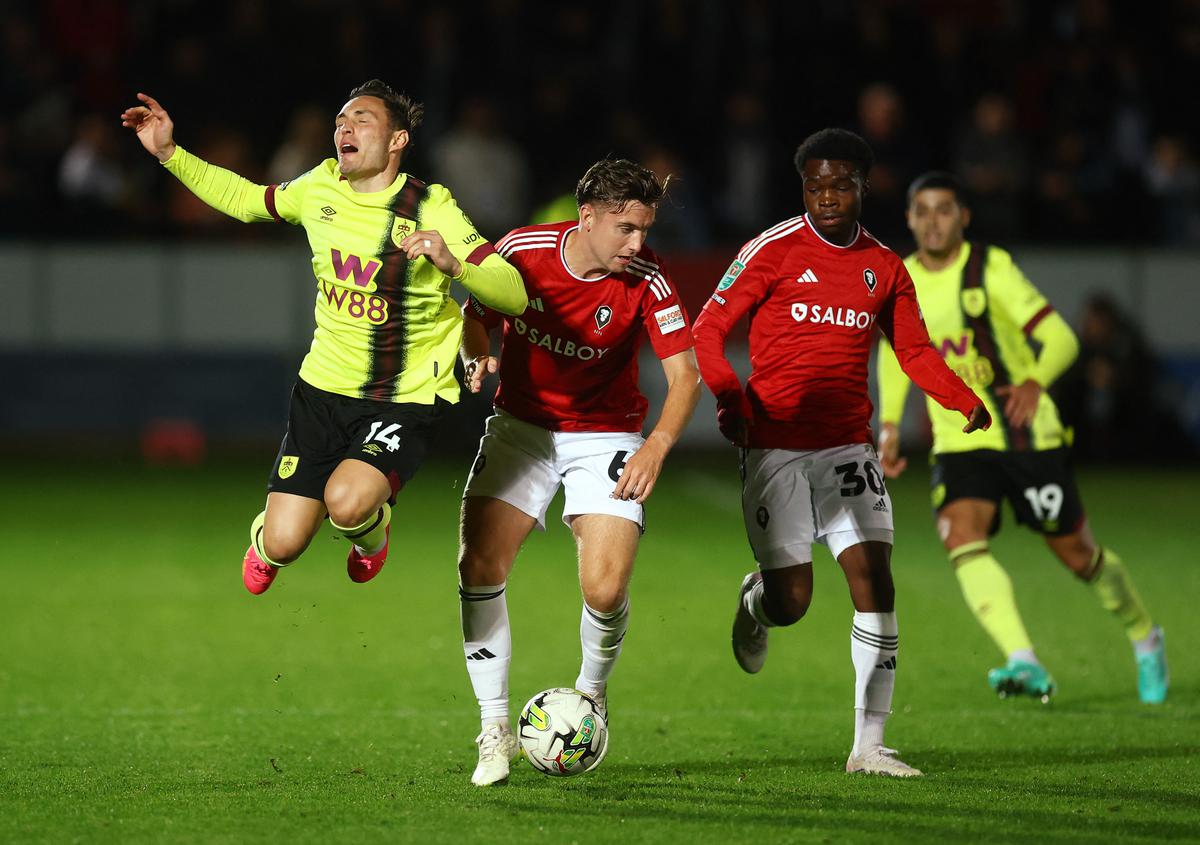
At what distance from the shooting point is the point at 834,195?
624 centimetres

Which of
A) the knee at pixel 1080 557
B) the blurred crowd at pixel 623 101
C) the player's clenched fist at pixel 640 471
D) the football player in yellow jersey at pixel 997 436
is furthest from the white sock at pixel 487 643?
the blurred crowd at pixel 623 101

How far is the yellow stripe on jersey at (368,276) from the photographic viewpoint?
623cm

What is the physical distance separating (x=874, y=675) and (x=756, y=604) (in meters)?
0.85

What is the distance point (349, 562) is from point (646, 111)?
11540 mm

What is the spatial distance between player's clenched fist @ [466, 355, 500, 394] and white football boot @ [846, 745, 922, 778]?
74.7 inches

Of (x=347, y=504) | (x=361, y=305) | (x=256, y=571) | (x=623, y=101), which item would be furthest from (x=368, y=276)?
(x=623, y=101)

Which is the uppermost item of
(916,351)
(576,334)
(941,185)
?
(941,185)

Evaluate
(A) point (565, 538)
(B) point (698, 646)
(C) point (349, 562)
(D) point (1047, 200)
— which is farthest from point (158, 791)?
(D) point (1047, 200)

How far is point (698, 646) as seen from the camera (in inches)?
347

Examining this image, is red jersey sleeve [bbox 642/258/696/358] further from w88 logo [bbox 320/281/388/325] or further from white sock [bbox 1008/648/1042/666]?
white sock [bbox 1008/648/1042/666]

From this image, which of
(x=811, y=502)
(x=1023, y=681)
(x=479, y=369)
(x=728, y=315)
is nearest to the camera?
(x=479, y=369)

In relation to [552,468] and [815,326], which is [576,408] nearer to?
[552,468]

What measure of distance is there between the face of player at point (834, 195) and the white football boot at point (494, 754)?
2175mm

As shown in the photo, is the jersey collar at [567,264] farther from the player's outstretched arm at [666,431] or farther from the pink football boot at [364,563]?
the pink football boot at [364,563]
